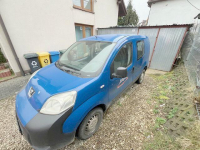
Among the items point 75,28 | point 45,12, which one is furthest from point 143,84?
point 45,12

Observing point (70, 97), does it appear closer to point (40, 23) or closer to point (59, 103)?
point (59, 103)

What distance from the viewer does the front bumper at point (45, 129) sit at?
1.17 m

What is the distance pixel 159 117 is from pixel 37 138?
2616 millimetres

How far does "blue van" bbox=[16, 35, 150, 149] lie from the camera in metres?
1.22

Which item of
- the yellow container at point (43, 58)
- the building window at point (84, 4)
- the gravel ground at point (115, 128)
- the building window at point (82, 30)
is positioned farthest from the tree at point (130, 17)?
the gravel ground at point (115, 128)

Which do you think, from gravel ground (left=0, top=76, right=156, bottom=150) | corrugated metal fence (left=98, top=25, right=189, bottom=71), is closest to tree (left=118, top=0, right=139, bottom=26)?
corrugated metal fence (left=98, top=25, right=189, bottom=71)

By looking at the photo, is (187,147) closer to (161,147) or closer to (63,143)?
(161,147)

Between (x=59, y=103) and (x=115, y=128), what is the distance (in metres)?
1.46

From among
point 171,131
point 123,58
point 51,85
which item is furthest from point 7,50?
point 171,131

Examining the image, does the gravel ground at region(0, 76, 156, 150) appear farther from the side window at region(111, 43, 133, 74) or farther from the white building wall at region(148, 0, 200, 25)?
the white building wall at region(148, 0, 200, 25)

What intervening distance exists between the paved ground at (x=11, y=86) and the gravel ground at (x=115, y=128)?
1.17 feet

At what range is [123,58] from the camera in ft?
7.10

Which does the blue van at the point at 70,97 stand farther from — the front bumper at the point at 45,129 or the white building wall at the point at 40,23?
the white building wall at the point at 40,23

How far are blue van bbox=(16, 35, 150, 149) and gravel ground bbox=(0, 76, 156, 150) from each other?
230 mm
